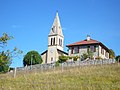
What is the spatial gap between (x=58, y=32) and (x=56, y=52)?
7.50 metres

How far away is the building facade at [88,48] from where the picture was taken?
2911 inches

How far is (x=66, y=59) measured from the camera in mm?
73688

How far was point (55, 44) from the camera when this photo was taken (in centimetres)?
8475

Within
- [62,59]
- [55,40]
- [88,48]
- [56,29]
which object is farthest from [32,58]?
[56,29]

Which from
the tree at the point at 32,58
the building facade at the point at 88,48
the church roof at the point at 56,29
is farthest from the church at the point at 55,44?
the building facade at the point at 88,48

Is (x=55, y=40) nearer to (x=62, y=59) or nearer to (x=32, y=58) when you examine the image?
(x=32, y=58)

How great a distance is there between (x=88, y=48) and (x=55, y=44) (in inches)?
494

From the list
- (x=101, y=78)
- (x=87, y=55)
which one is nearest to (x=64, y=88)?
(x=101, y=78)

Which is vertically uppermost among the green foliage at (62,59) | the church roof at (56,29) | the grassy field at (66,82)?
the church roof at (56,29)

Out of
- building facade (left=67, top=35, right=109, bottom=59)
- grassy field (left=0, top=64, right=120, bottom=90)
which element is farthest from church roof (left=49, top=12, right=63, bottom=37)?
grassy field (left=0, top=64, right=120, bottom=90)

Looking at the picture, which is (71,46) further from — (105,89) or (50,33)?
(105,89)

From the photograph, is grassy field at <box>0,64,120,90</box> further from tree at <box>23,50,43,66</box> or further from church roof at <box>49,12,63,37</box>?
church roof at <box>49,12,63,37</box>

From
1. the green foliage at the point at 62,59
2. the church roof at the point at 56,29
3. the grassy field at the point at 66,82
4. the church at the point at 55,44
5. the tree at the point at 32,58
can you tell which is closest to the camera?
the grassy field at the point at 66,82

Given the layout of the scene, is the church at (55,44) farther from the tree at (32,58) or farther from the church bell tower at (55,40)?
the tree at (32,58)
